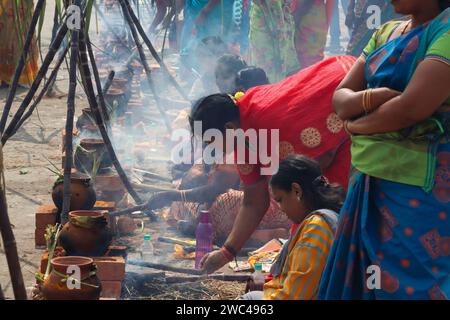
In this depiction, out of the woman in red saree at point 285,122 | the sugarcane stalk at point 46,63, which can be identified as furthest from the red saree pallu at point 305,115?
the sugarcane stalk at point 46,63

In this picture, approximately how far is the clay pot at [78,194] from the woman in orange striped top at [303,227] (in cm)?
215

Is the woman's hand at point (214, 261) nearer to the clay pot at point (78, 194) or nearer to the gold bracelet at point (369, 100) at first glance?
the gold bracelet at point (369, 100)

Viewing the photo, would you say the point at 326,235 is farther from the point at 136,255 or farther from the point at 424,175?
the point at 136,255

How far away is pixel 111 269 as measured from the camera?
15.8 ft

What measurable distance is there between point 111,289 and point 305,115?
158cm

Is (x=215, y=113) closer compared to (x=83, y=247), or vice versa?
(x=215, y=113)

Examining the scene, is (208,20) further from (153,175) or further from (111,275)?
(111,275)

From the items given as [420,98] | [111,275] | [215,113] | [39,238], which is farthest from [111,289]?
[420,98]

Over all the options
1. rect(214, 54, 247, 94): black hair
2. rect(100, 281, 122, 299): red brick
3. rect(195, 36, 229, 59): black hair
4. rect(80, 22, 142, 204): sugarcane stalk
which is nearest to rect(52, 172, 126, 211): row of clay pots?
rect(80, 22, 142, 204): sugarcane stalk

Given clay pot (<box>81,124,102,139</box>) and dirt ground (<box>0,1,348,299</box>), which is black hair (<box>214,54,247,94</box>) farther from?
dirt ground (<box>0,1,348,299</box>)

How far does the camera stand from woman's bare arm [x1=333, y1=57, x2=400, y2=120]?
9.81 feet

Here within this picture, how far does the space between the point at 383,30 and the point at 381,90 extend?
357 mm

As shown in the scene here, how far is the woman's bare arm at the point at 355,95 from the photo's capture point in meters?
2.99

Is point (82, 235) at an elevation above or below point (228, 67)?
below
